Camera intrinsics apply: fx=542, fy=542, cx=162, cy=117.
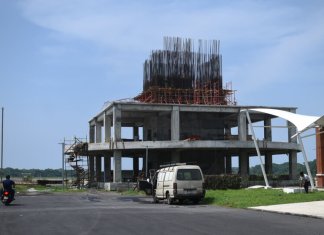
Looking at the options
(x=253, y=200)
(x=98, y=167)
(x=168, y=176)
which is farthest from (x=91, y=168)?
(x=253, y=200)

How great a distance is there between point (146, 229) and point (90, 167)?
202ft

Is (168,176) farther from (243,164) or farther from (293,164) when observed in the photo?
(293,164)

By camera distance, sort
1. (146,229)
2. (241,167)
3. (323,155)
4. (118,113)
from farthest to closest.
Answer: (241,167) → (118,113) → (323,155) → (146,229)

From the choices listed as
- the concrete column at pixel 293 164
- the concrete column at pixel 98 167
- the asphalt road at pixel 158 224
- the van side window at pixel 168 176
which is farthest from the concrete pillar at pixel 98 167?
the asphalt road at pixel 158 224

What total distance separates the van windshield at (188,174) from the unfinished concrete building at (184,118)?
2893cm

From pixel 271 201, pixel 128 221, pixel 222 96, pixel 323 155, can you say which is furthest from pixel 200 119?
pixel 128 221

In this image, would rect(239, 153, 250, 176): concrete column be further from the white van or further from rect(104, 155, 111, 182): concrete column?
the white van

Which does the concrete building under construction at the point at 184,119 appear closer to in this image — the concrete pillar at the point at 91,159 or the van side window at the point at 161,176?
the concrete pillar at the point at 91,159

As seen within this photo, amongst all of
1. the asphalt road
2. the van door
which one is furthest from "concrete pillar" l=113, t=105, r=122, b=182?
the asphalt road

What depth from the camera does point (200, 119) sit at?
218ft

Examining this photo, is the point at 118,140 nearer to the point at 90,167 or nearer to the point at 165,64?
the point at 165,64

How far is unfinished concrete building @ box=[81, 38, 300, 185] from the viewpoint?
59.6 metres

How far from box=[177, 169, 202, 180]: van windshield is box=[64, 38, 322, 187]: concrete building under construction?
28728 millimetres

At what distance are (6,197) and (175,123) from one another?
1335 inches
